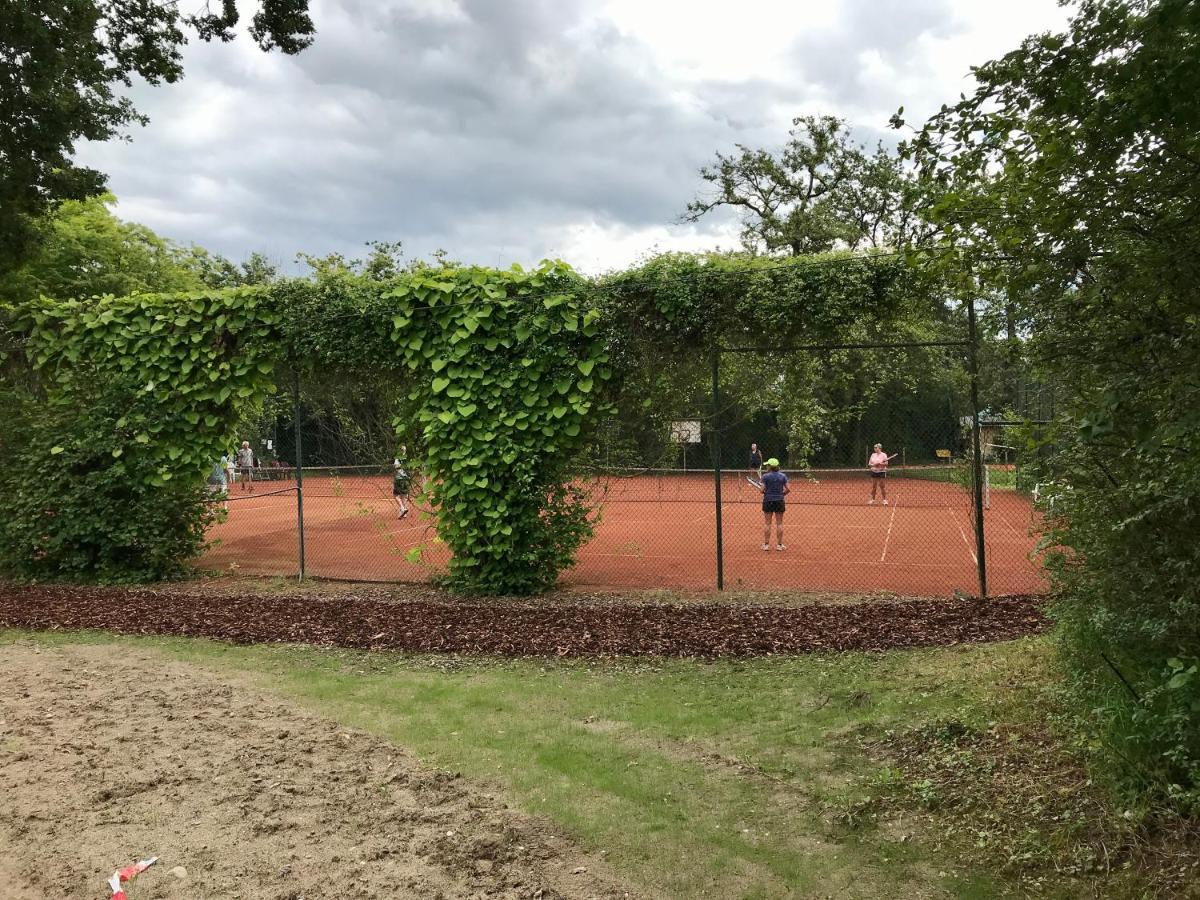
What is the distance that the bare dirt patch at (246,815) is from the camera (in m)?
3.26

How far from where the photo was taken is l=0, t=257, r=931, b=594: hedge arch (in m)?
8.59

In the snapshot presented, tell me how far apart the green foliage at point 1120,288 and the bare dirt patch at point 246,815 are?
93.5 inches

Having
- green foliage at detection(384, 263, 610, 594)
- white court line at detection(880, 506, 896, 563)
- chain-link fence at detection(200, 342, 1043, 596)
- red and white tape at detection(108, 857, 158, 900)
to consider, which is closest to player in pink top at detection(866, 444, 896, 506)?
chain-link fence at detection(200, 342, 1043, 596)

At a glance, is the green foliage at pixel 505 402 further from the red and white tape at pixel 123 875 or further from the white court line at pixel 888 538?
the white court line at pixel 888 538

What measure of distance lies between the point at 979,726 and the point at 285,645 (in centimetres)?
569

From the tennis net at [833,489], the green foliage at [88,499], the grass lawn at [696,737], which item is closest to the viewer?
the grass lawn at [696,737]

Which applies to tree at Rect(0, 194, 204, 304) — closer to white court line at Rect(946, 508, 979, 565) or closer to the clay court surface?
the clay court surface

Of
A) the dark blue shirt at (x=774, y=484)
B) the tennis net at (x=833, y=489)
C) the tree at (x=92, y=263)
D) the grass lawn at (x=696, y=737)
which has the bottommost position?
the grass lawn at (x=696, y=737)

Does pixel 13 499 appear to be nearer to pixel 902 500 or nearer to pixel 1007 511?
pixel 1007 511

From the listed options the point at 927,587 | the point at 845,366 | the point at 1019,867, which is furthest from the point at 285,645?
the point at 845,366

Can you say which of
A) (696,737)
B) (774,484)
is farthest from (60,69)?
(774,484)

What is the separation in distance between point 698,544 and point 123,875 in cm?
1272

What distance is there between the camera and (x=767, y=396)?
1036cm

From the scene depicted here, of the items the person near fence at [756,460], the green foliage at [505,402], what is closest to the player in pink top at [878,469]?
the person near fence at [756,460]
